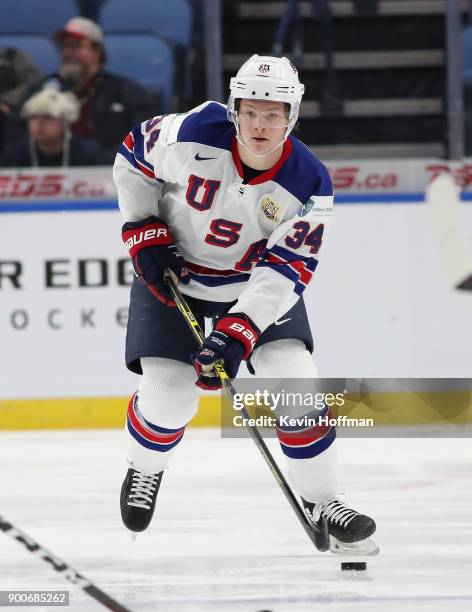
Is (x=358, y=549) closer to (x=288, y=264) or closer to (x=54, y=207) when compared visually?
(x=288, y=264)

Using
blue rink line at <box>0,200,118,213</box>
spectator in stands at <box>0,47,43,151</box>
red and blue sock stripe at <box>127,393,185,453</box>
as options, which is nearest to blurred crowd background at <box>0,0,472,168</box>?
spectator in stands at <box>0,47,43,151</box>

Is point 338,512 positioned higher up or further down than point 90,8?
further down

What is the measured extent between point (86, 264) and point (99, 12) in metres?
1.13

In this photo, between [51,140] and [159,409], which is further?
[51,140]

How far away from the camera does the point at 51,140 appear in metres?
5.02

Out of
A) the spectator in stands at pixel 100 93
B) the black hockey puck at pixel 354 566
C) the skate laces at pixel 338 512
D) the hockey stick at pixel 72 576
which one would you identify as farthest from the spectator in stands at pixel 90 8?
the hockey stick at pixel 72 576

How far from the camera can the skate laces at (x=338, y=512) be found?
2.80 meters

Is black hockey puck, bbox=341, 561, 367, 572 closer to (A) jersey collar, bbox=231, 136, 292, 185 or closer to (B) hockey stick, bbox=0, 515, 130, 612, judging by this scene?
(B) hockey stick, bbox=0, 515, 130, 612

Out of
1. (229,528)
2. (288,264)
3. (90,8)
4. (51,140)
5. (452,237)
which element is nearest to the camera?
(288,264)

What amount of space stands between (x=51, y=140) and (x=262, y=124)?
245cm

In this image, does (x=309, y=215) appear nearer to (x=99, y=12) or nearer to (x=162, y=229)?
(x=162, y=229)

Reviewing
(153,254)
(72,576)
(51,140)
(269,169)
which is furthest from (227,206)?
(51,140)

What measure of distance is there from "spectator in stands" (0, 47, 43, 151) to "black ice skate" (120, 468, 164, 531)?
2419 mm

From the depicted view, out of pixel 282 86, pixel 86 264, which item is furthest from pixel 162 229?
pixel 86 264
